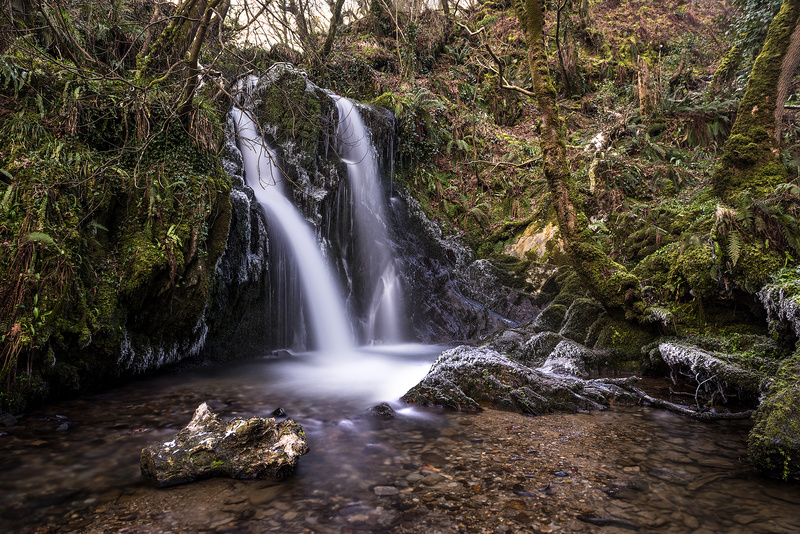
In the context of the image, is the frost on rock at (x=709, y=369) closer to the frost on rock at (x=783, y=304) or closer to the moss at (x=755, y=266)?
the frost on rock at (x=783, y=304)

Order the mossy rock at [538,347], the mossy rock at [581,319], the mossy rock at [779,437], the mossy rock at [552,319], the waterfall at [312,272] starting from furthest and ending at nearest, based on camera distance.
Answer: the waterfall at [312,272] < the mossy rock at [552,319] < the mossy rock at [581,319] < the mossy rock at [538,347] < the mossy rock at [779,437]

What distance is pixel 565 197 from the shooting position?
6062 millimetres

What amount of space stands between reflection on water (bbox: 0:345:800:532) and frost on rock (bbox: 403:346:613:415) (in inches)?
8.3

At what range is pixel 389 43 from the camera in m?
15.6

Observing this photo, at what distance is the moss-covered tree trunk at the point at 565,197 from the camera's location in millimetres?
5941

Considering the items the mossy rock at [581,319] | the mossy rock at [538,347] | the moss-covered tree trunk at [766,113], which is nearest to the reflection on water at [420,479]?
the mossy rock at [538,347]

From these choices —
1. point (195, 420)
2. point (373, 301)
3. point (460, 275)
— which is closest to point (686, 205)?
point (460, 275)

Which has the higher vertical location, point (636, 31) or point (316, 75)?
point (636, 31)

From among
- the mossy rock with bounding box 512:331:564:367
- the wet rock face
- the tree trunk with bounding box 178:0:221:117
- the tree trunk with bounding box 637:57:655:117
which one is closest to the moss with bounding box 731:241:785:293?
the mossy rock with bounding box 512:331:564:367

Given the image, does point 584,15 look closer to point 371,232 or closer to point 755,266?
point 371,232

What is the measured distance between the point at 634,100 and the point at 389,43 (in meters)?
8.91

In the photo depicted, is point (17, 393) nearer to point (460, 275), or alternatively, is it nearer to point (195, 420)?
point (195, 420)

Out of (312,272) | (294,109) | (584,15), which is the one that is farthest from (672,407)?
(584,15)

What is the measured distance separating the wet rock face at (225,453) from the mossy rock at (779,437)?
10.6ft
